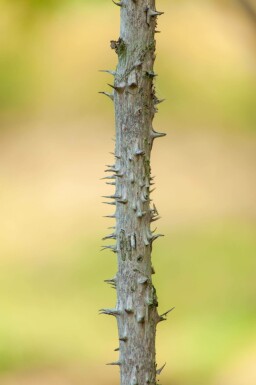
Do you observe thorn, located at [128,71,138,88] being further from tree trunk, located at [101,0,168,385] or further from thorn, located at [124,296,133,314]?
thorn, located at [124,296,133,314]

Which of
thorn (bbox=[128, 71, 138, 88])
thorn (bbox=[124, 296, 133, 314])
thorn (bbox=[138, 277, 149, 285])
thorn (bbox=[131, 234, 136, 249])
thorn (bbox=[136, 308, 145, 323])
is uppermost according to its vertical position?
thorn (bbox=[128, 71, 138, 88])

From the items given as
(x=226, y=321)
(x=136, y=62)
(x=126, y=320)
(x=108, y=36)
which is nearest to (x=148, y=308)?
(x=126, y=320)

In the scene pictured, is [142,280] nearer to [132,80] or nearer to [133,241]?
[133,241]

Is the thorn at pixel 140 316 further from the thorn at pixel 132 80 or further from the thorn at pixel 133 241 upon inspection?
the thorn at pixel 132 80

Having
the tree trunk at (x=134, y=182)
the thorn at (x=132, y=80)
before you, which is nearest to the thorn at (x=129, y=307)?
the tree trunk at (x=134, y=182)

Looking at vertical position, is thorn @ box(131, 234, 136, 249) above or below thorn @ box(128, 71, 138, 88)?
below

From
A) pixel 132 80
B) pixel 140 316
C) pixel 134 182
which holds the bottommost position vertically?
pixel 140 316

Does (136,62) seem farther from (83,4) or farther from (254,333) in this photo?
(254,333)

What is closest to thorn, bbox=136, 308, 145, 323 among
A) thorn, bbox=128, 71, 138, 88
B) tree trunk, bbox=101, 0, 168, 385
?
tree trunk, bbox=101, 0, 168, 385

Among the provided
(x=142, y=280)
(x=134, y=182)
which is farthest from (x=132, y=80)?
(x=142, y=280)
